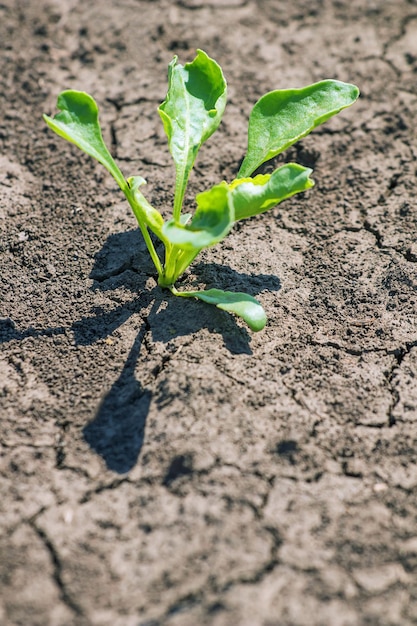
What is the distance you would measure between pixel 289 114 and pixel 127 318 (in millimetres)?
837

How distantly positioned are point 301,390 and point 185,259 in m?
0.55

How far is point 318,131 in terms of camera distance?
2549 millimetres

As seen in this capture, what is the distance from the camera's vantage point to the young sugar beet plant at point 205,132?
174 centimetres

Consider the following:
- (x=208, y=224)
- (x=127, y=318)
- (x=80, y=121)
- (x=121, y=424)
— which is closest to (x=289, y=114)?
(x=208, y=224)

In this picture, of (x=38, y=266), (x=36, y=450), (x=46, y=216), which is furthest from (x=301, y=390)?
(x=46, y=216)

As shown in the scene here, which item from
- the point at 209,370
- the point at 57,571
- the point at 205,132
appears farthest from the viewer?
the point at 205,132

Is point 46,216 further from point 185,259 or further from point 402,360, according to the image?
point 402,360

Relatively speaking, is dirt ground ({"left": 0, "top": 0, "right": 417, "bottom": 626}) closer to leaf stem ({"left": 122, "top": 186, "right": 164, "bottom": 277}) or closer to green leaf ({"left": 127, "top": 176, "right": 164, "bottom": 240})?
leaf stem ({"left": 122, "top": 186, "right": 164, "bottom": 277})

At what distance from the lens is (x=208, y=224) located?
5.34 feet

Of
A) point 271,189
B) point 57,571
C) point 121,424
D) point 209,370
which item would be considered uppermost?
point 271,189

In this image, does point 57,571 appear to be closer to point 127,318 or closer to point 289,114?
point 127,318

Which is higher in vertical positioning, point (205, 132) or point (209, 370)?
point (205, 132)

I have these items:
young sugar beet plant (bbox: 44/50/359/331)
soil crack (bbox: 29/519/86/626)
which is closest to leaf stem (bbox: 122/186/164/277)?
young sugar beet plant (bbox: 44/50/359/331)

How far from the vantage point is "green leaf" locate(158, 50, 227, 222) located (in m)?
1.90
